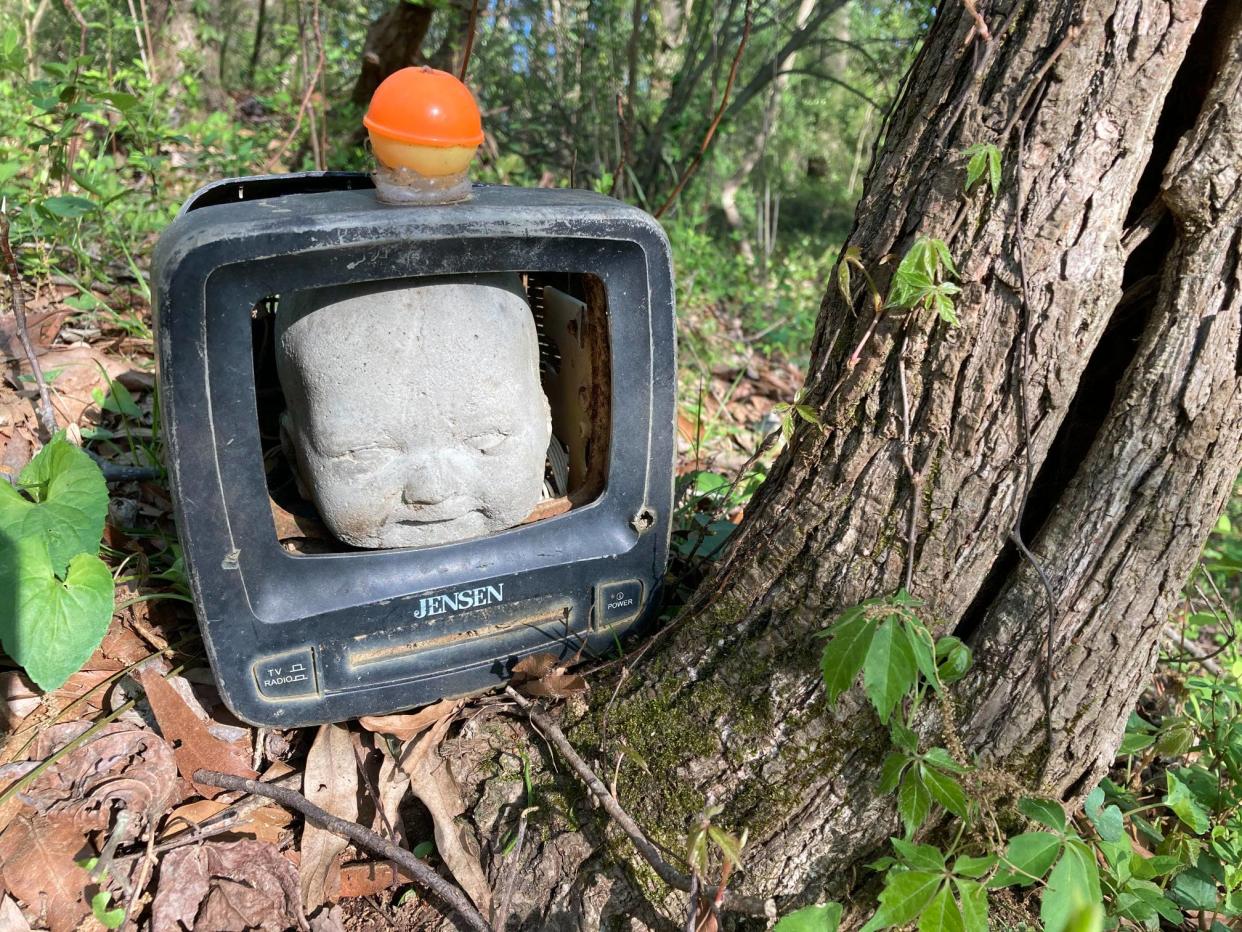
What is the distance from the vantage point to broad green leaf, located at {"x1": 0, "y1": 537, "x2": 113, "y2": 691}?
1.51 metres

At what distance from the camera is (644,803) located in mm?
1523

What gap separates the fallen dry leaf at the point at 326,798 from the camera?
1.55m

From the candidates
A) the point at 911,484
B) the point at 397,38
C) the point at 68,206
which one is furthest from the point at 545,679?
the point at 397,38

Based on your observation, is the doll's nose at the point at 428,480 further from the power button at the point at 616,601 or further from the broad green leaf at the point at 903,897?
the broad green leaf at the point at 903,897

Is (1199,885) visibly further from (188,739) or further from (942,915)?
(188,739)

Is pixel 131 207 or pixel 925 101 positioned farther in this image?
pixel 131 207

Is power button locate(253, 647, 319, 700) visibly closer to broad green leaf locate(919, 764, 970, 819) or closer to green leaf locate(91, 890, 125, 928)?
green leaf locate(91, 890, 125, 928)

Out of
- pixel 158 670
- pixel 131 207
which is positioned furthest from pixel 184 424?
pixel 131 207

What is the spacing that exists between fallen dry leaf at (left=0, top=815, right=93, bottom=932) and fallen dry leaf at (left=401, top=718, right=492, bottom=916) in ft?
1.71

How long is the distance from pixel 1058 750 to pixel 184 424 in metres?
1.42

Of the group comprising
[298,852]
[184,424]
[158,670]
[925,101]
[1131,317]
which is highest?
[925,101]

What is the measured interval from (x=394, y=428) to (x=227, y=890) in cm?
79

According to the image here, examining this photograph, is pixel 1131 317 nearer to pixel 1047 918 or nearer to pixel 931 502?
pixel 931 502

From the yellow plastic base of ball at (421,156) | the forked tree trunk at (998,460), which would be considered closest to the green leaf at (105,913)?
the forked tree trunk at (998,460)
